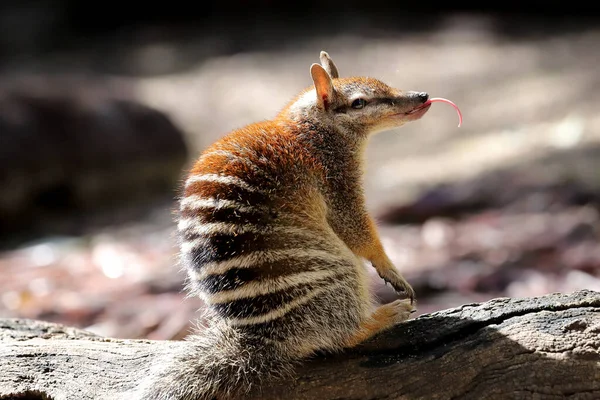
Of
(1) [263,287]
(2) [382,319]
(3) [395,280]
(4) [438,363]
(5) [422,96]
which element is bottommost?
(4) [438,363]

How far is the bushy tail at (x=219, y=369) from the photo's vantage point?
2.99 metres

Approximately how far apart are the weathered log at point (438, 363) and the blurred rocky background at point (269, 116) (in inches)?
21.6

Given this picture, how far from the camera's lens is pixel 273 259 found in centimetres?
302

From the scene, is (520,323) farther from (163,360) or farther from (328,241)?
(163,360)

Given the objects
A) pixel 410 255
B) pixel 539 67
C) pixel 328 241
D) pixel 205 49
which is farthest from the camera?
pixel 205 49

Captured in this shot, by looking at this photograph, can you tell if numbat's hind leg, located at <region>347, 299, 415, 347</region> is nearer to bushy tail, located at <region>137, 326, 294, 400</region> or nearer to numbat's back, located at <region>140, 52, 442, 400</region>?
numbat's back, located at <region>140, 52, 442, 400</region>

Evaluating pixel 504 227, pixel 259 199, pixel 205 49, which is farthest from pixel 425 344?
pixel 205 49

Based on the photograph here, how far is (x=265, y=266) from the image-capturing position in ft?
9.85

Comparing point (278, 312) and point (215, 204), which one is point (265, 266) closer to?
point (278, 312)

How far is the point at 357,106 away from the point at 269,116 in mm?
8138

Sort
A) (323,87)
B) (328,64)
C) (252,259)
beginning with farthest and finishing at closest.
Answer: (328,64), (323,87), (252,259)

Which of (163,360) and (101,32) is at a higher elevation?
(101,32)

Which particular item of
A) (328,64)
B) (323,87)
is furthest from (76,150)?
(323,87)

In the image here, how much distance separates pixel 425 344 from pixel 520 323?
1.29 ft
